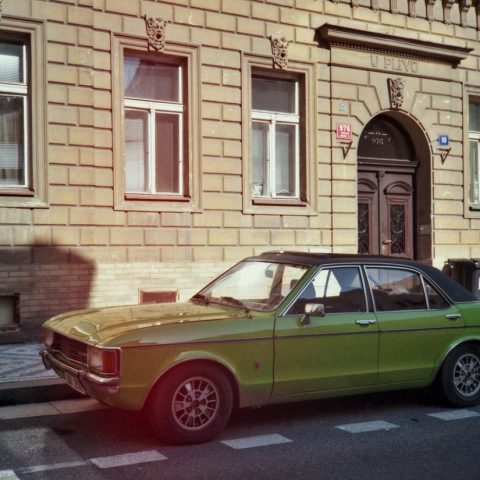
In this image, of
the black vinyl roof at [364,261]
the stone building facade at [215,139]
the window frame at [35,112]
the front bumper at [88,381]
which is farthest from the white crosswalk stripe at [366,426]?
the window frame at [35,112]

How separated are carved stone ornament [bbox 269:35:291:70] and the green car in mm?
5872

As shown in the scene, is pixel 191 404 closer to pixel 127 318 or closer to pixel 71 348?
pixel 127 318

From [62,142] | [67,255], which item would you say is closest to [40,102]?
[62,142]

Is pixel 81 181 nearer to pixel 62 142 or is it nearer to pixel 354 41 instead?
pixel 62 142

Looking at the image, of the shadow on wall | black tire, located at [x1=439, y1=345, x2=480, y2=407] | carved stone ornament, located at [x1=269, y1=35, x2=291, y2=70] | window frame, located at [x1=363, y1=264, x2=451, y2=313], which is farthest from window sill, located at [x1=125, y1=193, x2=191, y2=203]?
black tire, located at [x1=439, y1=345, x2=480, y2=407]

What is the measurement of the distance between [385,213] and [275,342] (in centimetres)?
842

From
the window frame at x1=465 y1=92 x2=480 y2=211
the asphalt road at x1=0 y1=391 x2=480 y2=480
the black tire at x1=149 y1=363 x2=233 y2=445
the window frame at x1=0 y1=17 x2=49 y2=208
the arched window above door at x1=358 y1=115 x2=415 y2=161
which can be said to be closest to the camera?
the asphalt road at x1=0 y1=391 x2=480 y2=480

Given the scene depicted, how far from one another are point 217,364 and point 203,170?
6.17 meters

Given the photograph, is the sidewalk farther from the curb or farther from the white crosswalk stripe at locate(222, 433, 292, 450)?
the white crosswalk stripe at locate(222, 433, 292, 450)

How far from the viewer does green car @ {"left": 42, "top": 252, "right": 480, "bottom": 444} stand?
5543 millimetres

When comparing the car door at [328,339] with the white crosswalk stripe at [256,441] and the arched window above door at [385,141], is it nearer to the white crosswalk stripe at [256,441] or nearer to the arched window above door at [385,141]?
the white crosswalk stripe at [256,441]

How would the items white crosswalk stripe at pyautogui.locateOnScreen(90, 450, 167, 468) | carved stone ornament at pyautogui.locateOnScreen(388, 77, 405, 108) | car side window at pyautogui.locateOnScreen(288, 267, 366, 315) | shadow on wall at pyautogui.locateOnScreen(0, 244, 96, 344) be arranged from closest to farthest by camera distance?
white crosswalk stripe at pyautogui.locateOnScreen(90, 450, 167, 468) → car side window at pyautogui.locateOnScreen(288, 267, 366, 315) → shadow on wall at pyautogui.locateOnScreen(0, 244, 96, 344) → carved stone ornament at pyautogui.locateOnScreen(388, 77, 405, 108)

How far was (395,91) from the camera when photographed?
13.4 metres

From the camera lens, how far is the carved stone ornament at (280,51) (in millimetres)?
12156
